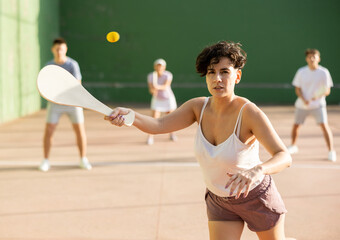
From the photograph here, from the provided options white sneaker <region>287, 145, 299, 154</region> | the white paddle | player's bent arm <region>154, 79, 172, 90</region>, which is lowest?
white sneaker <region>287, 145, 299, 154</region>

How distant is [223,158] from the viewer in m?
2.41

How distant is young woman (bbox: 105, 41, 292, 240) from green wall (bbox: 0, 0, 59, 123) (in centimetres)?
863

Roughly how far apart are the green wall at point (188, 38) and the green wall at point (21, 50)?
4.65 ft

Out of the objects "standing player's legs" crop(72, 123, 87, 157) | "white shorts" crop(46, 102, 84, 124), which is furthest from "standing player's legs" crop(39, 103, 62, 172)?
"standing player's legs" crop(72, 123, 87, 157)

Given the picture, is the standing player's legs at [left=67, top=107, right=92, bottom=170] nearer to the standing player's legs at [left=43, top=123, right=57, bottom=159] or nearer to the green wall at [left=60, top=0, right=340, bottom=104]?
the standing player's legs at [left=43, top=123, right=57, bottom=159]

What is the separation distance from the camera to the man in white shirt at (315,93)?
264 inches

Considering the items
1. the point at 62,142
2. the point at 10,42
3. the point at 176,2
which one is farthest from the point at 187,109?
the point at 176,2

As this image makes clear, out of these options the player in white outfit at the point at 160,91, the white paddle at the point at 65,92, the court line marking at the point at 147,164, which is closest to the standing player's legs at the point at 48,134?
the court line marking at the point at 147,164

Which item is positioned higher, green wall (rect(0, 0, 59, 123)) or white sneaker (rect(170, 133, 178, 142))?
green wall (rect(0, 0, 59, 123))

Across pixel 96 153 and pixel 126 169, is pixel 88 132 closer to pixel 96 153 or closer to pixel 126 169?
pixel 96 153

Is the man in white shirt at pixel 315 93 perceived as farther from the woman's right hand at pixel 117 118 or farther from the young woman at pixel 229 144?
the woman's right hand at pixel 117 118

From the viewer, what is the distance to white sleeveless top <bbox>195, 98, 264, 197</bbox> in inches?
94.5

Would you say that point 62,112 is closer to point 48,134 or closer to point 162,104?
point 48,134

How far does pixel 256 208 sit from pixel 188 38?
43.8 ft
